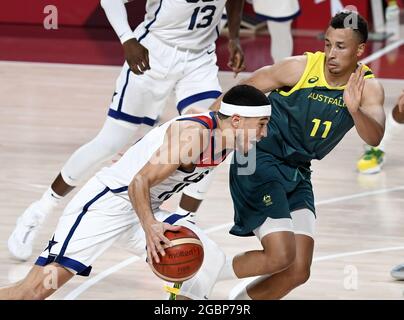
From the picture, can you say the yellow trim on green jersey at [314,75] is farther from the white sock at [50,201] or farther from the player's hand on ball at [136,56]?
the white sock at [50,201]

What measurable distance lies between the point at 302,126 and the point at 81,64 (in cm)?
759

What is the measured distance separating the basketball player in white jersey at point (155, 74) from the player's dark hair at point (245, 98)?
5.78 feet

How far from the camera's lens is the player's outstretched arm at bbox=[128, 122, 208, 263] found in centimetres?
482

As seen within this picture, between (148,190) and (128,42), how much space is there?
2.28 m

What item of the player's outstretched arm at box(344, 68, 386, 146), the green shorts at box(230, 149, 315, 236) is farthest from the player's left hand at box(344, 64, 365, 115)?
the green shorts at box(230, 149, 315, 236)

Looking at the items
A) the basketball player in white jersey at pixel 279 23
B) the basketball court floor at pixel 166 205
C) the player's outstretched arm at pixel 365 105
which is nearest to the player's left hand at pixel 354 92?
the player's outstretched arm at pixel 365 105

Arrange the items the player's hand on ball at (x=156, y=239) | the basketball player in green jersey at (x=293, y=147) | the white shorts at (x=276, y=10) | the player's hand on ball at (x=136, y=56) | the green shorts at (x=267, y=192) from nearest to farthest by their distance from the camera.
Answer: the player's hand on ball at (x=156, y=239) < the basketball player in green jersey at (x=293, y=147) < the green shorts at (x=267, y=192) < the player's hand on ball at (x=136, y=56) < the white shorts at (x=276, y=10)

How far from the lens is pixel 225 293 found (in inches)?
243

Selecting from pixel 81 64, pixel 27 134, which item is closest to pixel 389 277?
pixel 27 134

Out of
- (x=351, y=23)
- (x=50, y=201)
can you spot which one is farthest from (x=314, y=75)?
(x=50, y=201)

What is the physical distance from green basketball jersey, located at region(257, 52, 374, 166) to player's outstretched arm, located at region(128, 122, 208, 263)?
806 mm

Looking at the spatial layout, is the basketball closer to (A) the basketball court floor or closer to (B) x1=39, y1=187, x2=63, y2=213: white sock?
(A) the basketball court floor

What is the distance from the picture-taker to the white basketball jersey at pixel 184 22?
6965 mm
